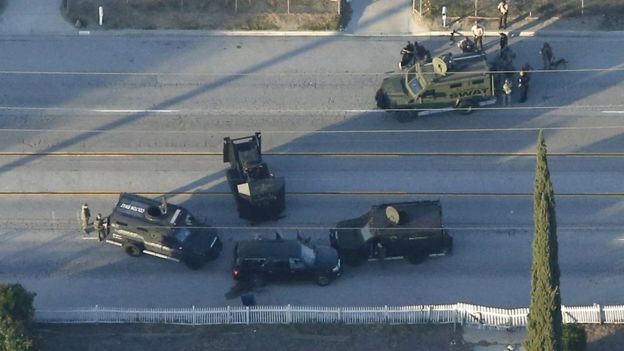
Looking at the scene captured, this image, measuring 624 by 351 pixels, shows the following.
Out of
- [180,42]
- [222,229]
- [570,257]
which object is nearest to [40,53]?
[180,42]

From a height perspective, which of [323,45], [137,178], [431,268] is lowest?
[431,268]

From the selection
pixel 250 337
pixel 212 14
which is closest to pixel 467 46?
pixel 212 14

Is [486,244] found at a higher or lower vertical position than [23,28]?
lower

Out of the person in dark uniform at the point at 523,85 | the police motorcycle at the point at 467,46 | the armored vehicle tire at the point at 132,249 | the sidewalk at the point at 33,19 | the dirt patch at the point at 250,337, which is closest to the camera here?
the dirt patch at the point at 250,337

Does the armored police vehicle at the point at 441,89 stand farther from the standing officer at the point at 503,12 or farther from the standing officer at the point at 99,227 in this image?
the standing officer at the point at 99,227

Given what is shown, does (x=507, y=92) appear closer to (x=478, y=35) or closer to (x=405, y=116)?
(x=478, y=35)

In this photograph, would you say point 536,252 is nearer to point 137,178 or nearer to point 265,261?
point 265,261

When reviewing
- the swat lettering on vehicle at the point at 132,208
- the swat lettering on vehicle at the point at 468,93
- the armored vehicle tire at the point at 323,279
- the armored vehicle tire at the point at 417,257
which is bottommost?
the armored vehicle tire at the point at 323,279

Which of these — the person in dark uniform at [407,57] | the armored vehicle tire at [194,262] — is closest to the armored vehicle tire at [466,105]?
the person in dark uniform at [407,57]
